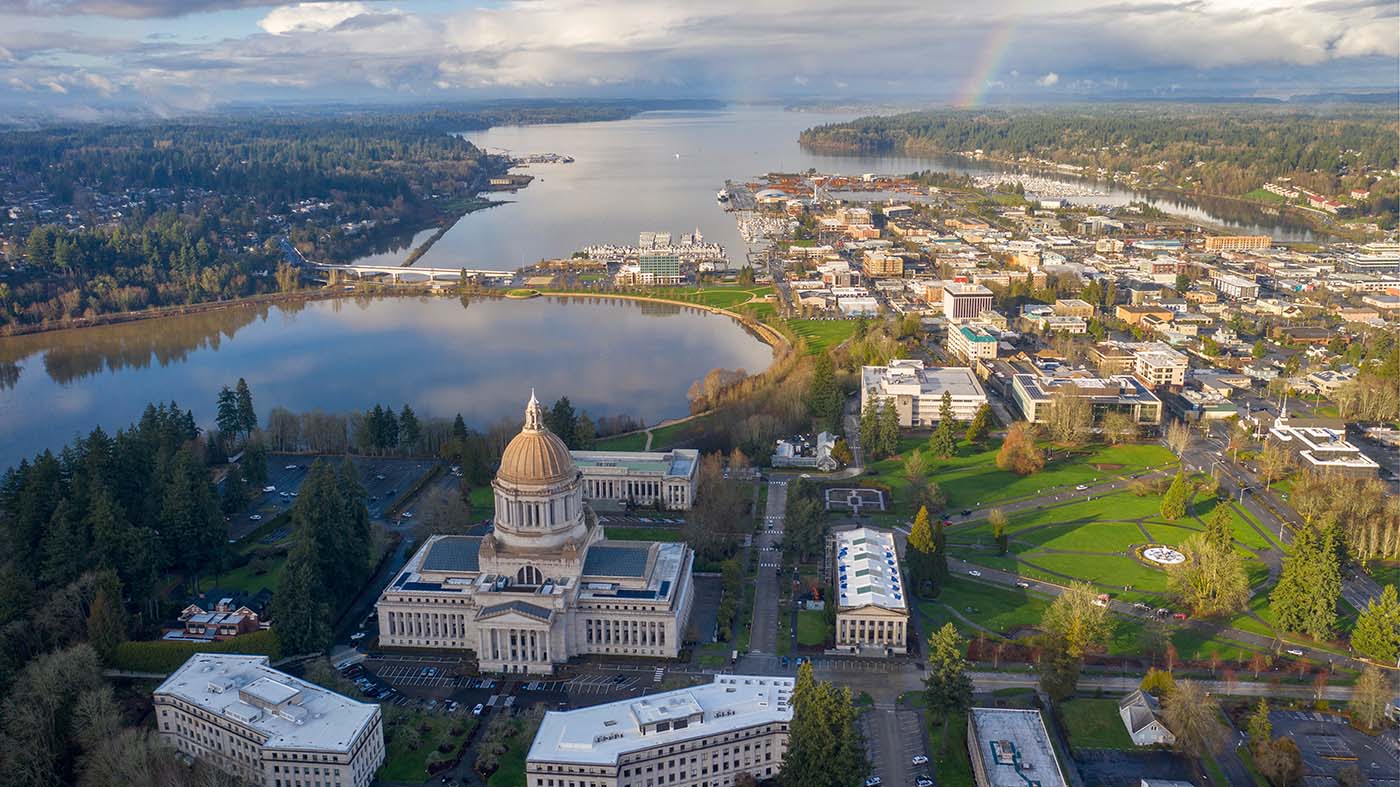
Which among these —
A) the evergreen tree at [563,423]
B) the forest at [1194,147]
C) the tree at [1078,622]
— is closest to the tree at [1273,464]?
the tree at [1078,622]

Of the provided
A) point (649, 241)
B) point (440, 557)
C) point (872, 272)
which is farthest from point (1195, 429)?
point (649, 241)

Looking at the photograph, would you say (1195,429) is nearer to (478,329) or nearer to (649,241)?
(478,329)

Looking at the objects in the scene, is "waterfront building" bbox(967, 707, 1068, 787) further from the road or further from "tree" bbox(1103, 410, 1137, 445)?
"tree" bbox(1103, 410, 1137, 445)

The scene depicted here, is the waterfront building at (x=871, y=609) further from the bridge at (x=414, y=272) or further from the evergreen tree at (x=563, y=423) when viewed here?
the bridge at (x=414, y=272)

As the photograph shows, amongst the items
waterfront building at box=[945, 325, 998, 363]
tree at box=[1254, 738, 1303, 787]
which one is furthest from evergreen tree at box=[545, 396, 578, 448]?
tree at box=[1254, 738, 1303, 787]

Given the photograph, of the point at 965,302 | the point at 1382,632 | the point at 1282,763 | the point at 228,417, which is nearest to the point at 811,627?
the point at 1282,763

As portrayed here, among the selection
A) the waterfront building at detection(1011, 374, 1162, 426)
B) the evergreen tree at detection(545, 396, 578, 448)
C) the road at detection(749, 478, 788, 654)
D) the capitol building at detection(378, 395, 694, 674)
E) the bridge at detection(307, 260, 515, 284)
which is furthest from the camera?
the bridge at detection(307, 260, 515, 284)
